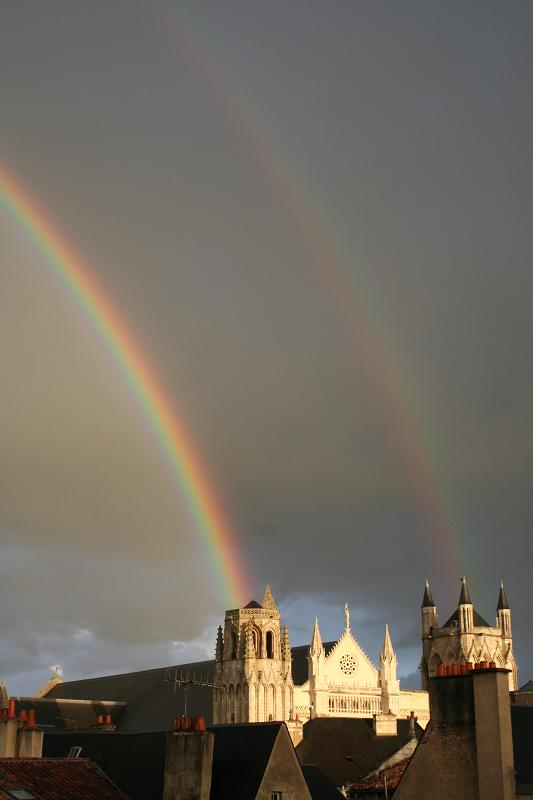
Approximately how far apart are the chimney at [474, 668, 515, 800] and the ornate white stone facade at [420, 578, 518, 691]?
375 feet

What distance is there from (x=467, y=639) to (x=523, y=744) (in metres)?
110

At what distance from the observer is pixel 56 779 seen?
93.6 ft

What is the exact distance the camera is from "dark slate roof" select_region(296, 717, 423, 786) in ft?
218

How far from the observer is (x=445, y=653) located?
142 m

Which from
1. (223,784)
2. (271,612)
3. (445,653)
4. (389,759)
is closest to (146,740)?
(223,784)

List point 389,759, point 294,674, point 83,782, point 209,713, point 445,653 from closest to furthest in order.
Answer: point 83,782 < point 389,759 < point 209,713 < point 294,674 < point 445,653

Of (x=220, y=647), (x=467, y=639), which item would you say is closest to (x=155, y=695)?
(x=220, y=647)

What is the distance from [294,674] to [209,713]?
12.8m

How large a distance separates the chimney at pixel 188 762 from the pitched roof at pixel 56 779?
7.21 feet

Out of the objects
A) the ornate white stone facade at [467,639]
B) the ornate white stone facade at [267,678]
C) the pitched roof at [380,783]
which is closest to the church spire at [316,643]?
the ornate white stone facade at [267,678]

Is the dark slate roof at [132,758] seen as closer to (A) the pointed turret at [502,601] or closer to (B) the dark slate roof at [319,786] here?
(B) the dark slate roof at [319,786]

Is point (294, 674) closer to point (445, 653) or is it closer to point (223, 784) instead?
point (445, 653)

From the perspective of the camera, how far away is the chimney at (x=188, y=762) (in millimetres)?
28500

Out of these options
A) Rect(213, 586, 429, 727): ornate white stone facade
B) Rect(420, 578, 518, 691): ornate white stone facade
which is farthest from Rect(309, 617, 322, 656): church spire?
Rect(420, 578, 518, 691): ornate white stone facade
